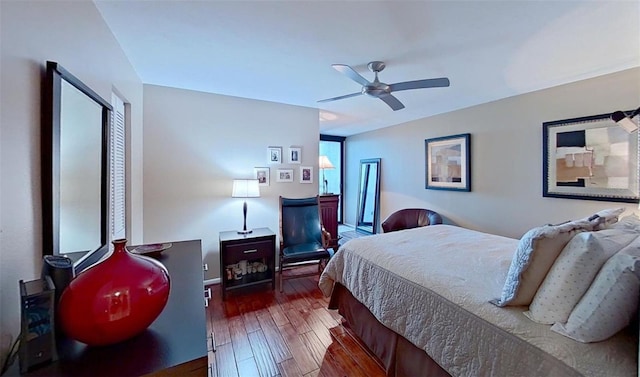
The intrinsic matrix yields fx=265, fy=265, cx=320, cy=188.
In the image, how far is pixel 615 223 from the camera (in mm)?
1524

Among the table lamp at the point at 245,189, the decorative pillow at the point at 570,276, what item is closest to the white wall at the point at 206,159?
the table lamp at the point at 245,189

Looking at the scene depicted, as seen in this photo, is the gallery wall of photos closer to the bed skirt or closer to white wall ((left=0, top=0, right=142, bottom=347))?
the bed skirt

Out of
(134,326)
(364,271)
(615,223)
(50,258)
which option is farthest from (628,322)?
(50,258)

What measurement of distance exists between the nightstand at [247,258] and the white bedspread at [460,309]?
95cm

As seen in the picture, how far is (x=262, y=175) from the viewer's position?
3.52m

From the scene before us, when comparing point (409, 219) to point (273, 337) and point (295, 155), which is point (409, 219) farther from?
point (273, 337)

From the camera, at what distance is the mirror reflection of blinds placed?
2066 mm

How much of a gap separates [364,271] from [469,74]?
2.13 m

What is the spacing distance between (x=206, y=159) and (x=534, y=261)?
125 inches

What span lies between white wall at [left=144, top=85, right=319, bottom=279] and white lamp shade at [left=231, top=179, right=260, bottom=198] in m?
0.26

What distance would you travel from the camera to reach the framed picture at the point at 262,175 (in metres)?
3.49

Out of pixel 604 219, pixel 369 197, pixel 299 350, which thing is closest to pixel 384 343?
pixel 299 350

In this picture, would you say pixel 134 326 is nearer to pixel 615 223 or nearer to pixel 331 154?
pixel 615 223

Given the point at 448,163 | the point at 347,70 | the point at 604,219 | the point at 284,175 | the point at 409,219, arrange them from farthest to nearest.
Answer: the point at 409,219 < the point at 448,163 < the point at 284,175 < the point at 347,70 < the point at 604,219
